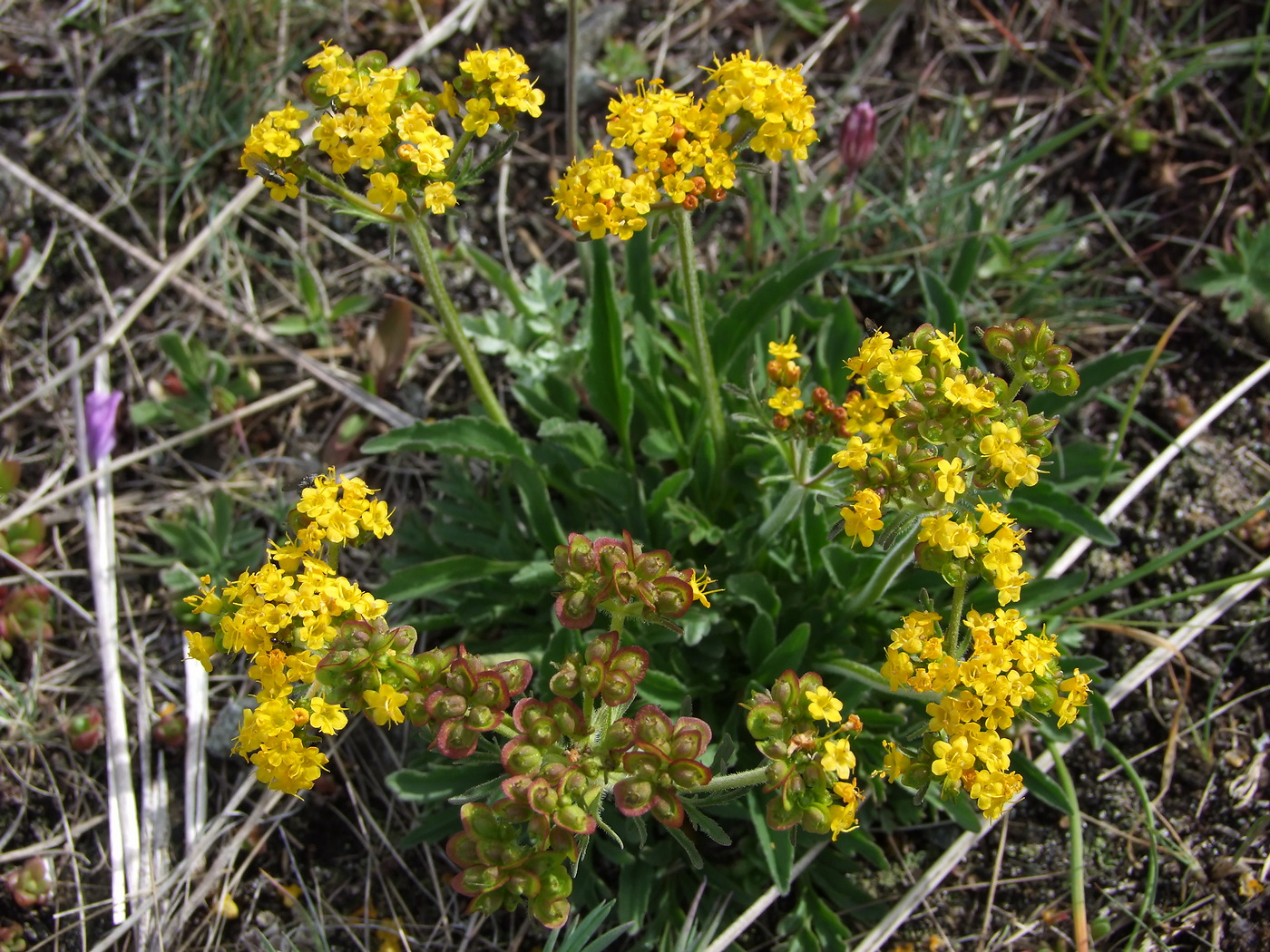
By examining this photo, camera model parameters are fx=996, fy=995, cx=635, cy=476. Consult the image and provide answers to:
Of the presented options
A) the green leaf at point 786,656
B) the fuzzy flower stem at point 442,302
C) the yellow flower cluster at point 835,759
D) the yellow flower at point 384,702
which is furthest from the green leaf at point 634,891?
the fuzzy flower stem at point 442,302

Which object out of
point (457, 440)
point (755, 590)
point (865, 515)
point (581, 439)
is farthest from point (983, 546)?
point (457, 440)

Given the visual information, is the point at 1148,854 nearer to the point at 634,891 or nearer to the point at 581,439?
the point at 634,891

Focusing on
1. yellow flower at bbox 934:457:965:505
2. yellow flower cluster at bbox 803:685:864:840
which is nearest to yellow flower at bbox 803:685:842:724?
yellow flower cluster at bbox 803:685:864:840

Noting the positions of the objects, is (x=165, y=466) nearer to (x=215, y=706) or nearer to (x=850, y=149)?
(x=215, y=706)

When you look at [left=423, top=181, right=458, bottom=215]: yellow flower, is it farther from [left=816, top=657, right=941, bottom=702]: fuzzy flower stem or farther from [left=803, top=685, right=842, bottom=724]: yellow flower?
[left=816, top=657, right=941, bottom=702]: fuzzy flower stem

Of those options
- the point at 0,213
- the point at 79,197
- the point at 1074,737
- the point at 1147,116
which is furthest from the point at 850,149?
the point at 0,213

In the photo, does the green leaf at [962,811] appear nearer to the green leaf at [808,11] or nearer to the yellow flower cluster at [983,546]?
the yellow flower cluster at [983,546]
